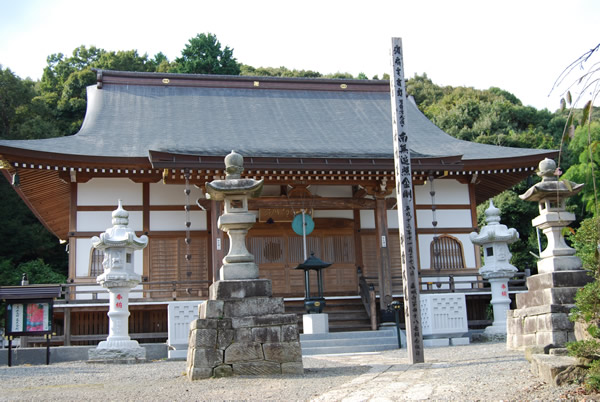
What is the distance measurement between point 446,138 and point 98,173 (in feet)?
34.1

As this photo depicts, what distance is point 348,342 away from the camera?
42.1 feet

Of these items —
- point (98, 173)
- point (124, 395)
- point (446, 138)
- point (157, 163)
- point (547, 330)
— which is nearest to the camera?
point (124, 395)

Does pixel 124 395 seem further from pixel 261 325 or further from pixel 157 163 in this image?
pixel 157 163

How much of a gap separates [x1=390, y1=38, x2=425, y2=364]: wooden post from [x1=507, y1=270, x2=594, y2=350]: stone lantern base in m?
1.56

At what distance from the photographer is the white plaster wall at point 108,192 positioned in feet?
52.6

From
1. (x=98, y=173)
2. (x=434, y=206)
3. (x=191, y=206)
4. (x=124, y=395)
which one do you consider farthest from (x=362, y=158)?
(x=124, y=395)

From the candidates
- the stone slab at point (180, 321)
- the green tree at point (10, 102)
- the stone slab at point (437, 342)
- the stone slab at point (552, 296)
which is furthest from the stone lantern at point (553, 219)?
the green tree at point (10, 102)

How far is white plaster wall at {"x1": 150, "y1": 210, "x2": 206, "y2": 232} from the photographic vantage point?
16312 millimetres

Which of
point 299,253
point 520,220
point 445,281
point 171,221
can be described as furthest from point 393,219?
point 520,220

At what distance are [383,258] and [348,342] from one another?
120 inches

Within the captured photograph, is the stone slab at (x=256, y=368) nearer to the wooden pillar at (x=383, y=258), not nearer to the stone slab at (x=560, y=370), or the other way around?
the stone slab at (x=560, y=370)

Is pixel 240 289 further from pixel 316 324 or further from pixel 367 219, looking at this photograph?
pixel 367 219

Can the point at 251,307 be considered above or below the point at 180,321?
above

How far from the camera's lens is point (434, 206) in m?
16.4
